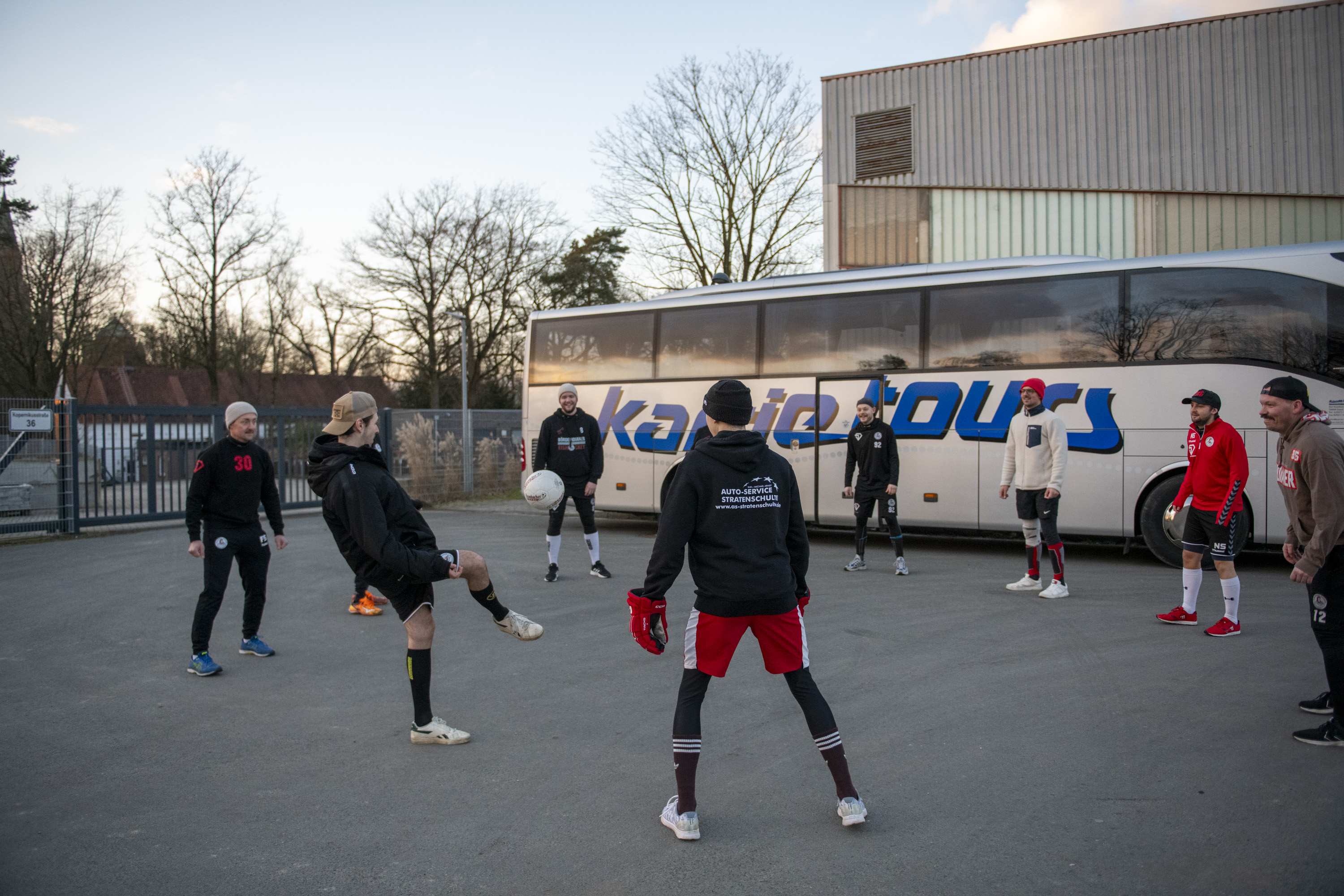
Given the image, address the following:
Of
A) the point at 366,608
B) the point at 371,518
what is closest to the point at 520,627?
the point at 371,518

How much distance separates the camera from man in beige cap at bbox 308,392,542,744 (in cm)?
454

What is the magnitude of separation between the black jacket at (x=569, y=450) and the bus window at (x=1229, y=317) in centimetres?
626

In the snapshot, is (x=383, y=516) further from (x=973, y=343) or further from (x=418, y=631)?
(x=973, y=343)

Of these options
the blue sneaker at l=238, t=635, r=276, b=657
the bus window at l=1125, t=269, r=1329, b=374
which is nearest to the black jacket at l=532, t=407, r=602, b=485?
the blue sneaker at l=238, t=635, r=276, b=657

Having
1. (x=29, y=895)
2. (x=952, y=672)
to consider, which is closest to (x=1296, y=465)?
(x=952, y=672)

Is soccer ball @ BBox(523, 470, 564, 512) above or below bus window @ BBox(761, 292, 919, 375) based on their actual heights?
below

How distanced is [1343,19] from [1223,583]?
16.4 metres

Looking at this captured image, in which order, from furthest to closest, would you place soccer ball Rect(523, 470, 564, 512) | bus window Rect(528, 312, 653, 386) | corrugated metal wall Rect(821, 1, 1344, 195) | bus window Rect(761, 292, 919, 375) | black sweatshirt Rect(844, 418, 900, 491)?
corrugated metal wall Rect(821, 1, 1344, 195) < bus window Rect(528, 312, 653, 386) < bus window Rect(761, 292, 919, 375) < black sweatshirt Rect(844, 418, 900, 491) < soccer ball Rect(523, 470, 564, 512)

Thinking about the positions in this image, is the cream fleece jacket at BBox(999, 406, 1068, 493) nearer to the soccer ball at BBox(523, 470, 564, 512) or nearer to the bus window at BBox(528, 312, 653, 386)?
the soccer ball at BBox(523, 470, 564, 512)

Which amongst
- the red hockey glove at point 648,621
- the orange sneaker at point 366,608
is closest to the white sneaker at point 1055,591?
the red hockey glove at point 648,621

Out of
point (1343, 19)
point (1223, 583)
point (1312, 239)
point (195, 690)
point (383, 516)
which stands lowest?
point (195, 690)

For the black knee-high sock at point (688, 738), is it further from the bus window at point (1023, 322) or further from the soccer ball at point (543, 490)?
the bus window at point (1023, 322)

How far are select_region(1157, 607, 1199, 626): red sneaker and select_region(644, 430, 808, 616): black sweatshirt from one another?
195 inches

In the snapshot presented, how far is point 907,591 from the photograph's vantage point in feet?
29.2
